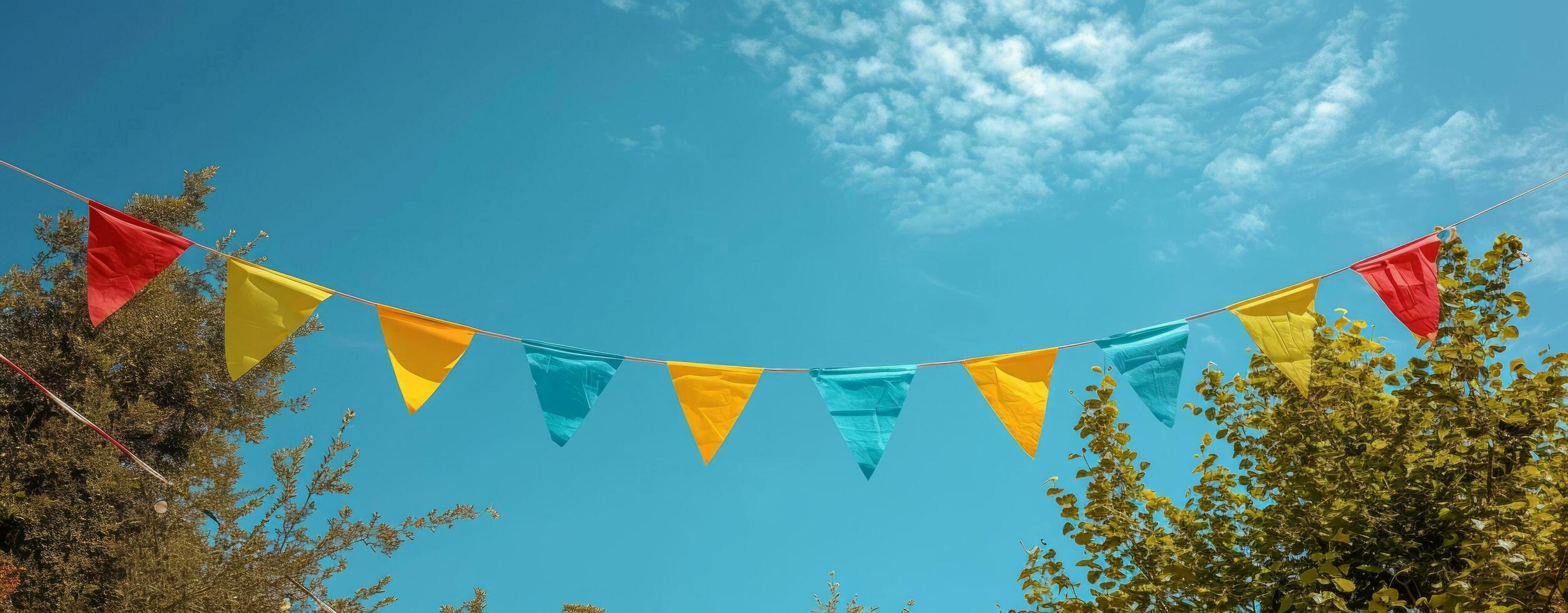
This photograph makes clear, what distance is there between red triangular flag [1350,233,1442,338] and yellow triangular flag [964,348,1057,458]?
2.15 metres

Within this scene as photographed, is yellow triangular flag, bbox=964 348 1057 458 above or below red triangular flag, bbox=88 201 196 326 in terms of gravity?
below

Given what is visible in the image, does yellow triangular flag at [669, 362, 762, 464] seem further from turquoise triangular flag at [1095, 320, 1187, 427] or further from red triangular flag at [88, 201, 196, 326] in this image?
red triangular flag at [88, 201, 196, 326]

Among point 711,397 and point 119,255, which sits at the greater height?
point 119,255

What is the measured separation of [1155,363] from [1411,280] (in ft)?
6.15

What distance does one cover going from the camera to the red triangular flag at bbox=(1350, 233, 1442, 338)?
5.45 metres

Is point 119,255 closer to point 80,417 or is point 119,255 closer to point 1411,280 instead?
point 80,417

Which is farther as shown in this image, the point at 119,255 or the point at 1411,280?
the point at 1411,280

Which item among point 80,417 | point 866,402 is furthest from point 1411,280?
point 80,417

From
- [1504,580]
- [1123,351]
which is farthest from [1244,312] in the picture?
[1504,580]

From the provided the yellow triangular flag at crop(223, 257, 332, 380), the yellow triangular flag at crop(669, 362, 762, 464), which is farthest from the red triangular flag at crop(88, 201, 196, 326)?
the yellow triangular flag at crop(669, 362, 762, 464)

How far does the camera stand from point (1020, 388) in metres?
5.50

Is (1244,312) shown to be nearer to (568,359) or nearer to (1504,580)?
(1504,580)

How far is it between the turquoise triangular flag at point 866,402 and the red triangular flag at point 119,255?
4078 millimetres

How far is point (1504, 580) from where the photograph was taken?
359 centimetres
